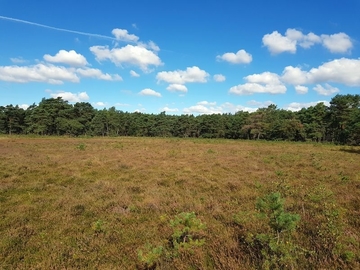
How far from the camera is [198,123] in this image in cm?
9869

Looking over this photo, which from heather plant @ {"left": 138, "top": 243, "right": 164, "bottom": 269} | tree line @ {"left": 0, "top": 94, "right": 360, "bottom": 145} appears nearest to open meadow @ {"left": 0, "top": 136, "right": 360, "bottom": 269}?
heather plant @ {"left": 138, "top": 243, "right": 164, "bottom": 269}

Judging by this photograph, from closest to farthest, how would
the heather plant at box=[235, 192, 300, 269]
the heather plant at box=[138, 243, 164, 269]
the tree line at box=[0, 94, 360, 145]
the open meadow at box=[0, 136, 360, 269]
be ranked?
the heather plant at box=[235, 192, 300, 269], the heather plant at box=[138, 243, 164, 269], the open meadow at box=[0, 136, 360, 269], the tree line at box=[0, 94, 360, 145]

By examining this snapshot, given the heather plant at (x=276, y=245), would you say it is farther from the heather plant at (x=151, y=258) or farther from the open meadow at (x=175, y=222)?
the heather plant at (x=151, y=258)

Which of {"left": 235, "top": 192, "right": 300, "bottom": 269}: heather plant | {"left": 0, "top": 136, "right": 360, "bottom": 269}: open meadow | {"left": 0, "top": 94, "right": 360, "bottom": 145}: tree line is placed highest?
{"left": 0, "top": 94, "right": 360, "bottom": 145}: tree line

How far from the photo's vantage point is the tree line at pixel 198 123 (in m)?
63.1

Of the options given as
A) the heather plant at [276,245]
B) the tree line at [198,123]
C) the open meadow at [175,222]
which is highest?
the tree line at [198,123]

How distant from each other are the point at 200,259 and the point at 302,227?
126 inches

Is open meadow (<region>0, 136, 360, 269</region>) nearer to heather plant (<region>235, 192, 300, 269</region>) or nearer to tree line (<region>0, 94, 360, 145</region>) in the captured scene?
heather plant (<region>235, 192, 300, 269</region>)

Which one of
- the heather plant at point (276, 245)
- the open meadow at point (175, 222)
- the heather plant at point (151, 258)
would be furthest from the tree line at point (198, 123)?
the heather plant at point (151, 258)

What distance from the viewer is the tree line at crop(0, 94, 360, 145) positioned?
207 ft

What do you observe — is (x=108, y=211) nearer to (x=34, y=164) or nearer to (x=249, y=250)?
(x=249, y=250)

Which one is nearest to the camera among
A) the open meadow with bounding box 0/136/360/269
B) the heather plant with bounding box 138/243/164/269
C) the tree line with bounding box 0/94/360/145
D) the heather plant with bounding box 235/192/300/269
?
the heather plant with bounding box 235/192/300/269

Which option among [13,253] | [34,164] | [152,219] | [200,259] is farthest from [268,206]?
[34,164]

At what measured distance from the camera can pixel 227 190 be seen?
9812 mm
